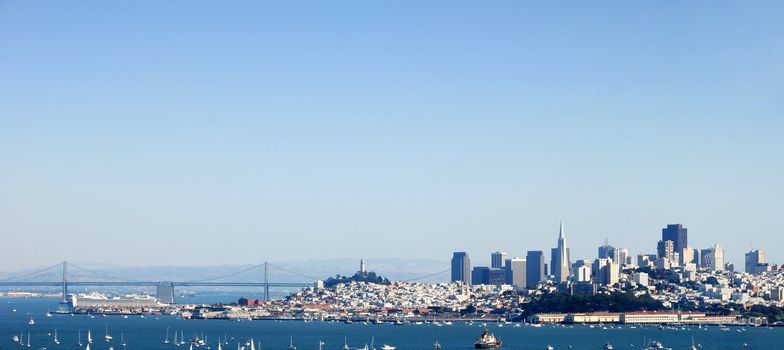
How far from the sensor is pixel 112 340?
252 feet

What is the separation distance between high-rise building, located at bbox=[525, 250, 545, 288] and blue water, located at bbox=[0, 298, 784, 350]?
74.6 meters

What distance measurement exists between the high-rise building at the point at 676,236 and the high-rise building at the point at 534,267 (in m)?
17.4

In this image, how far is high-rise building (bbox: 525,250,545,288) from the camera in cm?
18375

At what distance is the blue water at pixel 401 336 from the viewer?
74.0m

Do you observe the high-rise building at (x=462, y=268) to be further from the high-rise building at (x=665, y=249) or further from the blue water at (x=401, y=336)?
the blue water at (x=401, y=336)

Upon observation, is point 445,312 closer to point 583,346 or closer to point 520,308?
point 520,308

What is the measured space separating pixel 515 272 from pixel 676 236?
2227 centimetres

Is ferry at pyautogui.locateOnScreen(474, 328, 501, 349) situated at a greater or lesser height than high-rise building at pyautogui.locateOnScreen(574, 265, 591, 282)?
lesser

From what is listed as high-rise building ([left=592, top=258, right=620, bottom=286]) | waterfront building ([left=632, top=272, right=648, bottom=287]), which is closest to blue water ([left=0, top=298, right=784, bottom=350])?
high-rise building ([left=592, top=258, right=620, bottom=286])

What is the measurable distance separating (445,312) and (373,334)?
37126 mm

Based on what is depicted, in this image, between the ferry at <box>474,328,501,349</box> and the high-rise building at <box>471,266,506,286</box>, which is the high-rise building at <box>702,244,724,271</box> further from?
the ferry at <box>474,328,501,349</box>

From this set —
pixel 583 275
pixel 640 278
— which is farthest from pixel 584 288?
pixel 583 275

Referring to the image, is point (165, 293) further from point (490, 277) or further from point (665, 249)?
point (665, 249)

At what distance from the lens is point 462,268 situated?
196 metres
